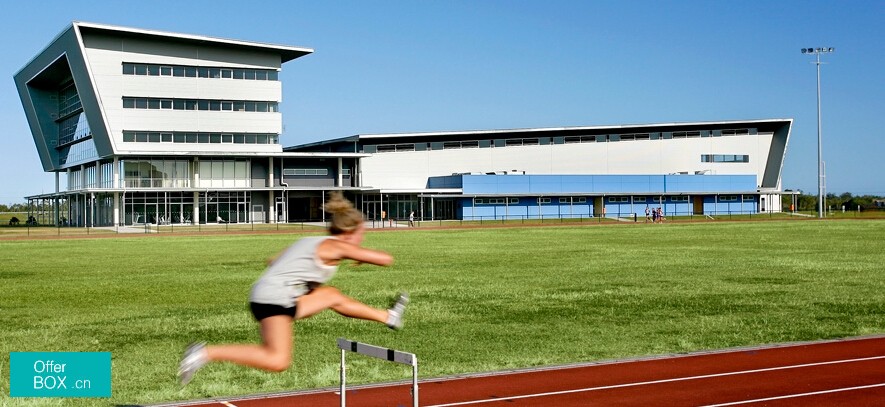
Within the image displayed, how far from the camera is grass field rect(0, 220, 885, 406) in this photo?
13.5 metres

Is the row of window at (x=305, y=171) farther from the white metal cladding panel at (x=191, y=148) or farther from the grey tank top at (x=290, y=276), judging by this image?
the grey tank top at (x=290, y=276)

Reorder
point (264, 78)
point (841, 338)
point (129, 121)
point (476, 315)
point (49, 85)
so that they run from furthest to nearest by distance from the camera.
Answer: point (49, 85) < point (264, 78) < point (129, 121) < point (476, 315) < point (841, 338)

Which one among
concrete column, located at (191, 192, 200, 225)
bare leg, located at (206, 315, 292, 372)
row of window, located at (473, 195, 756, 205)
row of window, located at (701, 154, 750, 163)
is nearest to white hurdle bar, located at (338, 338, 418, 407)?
bare leg, located at (206, 315, 292, 372)

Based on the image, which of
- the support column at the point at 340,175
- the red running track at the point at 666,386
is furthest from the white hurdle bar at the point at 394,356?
the support column at the point at 340,175

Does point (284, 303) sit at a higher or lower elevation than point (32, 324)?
higher

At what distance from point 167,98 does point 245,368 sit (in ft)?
217

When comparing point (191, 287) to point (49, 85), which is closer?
point (191, 287)

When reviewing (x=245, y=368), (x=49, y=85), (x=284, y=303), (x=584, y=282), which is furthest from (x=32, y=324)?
(x=49, y=85)

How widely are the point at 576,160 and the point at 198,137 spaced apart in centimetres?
3772

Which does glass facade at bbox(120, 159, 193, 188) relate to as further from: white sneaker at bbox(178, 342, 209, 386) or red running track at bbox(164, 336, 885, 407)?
white sneaker at bbox(178, 342, 209, 386)

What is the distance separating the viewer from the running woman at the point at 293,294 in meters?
7.71

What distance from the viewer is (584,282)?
979 inches

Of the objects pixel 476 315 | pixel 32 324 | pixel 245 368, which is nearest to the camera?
pixel 245 368

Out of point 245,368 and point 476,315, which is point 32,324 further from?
point 476,315
